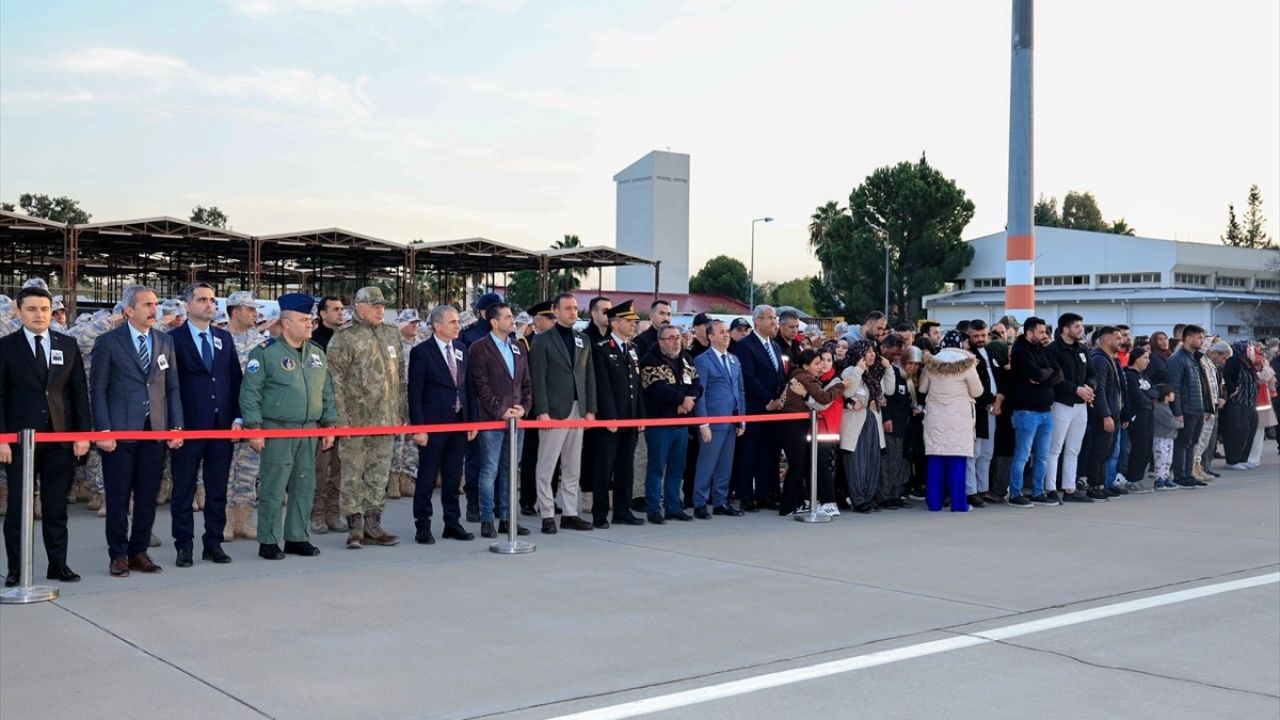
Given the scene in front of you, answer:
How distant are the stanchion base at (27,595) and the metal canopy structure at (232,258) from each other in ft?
86.5

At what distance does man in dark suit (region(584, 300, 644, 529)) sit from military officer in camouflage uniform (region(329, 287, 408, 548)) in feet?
6.44

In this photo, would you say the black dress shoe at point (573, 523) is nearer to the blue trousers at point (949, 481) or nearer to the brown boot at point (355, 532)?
the brown boot at point (355, 532)

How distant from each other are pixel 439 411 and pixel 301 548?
1.57m

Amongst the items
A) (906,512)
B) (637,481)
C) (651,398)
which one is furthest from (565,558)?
(906,512)

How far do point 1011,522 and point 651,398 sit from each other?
3742mm

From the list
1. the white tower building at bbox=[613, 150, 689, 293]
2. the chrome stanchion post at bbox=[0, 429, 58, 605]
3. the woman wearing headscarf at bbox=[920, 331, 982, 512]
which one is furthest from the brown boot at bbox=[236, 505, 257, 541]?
the white tower building at bbox=[613, 150, 689, 293]

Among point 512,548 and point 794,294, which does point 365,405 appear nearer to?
point 512,548

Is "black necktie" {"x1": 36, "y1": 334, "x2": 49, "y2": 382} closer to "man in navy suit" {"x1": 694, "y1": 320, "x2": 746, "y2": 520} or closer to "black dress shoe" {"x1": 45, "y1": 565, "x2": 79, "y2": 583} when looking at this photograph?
"black dress shoe" {"x1": 45, "y1": 565, "x2": 79, "y2": 583}

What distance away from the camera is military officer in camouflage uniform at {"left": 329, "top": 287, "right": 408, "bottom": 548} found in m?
9.13

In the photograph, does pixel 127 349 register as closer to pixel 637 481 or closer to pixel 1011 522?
pixel 637 481

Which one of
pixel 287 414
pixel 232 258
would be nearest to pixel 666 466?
pixel 287 414

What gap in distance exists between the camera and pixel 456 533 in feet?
31.3

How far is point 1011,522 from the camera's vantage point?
11078 millimetres

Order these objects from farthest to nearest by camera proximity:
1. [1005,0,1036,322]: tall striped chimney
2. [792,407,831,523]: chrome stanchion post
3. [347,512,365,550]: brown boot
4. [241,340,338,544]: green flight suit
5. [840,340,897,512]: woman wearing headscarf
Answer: [1005,0,1036,322]: tall striped chimney < [840,340,897,512]: woman wearing headscarf < [792,407,831,523]: chrome stanchion post < [347,512,365,550]: brown boot < [241,340,338,544]: green flight suit
